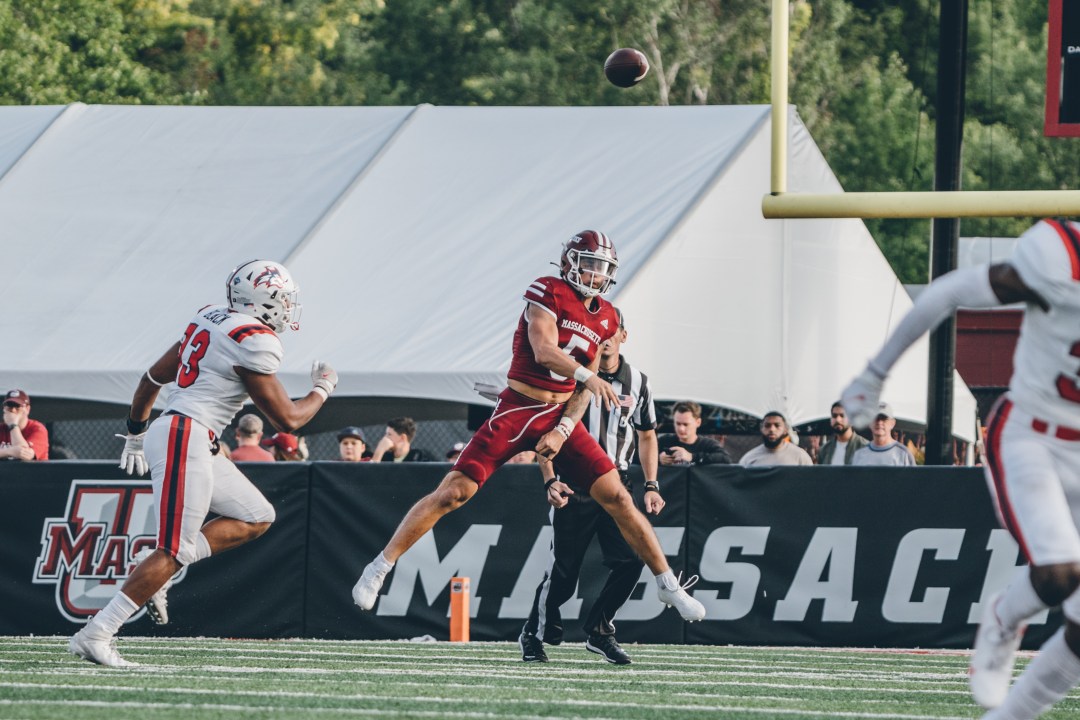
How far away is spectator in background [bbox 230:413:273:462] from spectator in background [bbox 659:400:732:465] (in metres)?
2.61

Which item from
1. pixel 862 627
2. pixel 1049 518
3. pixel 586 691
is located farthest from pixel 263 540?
pixel 1049 518

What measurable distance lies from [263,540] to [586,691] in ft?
14.2

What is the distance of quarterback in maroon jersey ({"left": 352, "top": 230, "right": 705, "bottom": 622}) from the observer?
7.78 metres

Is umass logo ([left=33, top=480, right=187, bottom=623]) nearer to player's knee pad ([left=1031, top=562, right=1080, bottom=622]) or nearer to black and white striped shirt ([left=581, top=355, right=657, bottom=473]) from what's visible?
black and white striped shirt ([left=581, top=355, right=657, bottom=473])

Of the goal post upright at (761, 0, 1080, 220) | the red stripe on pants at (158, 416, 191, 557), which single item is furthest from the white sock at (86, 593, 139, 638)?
the goal post upright at (761, 0, 1080, 220)

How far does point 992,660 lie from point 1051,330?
102cm

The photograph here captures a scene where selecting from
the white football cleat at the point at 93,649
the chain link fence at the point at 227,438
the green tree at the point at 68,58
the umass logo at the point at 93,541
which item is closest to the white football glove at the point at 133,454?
the white football cleat at the point at 93,649

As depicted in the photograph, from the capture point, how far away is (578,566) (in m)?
8.67

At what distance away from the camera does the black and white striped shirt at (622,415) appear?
8672 millimetres

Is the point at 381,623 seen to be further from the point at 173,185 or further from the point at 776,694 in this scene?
the point at 173,185

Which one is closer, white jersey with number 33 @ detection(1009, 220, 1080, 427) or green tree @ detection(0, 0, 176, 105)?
white jersey with number 33 @ detection(1009, 220, 1080, 427)

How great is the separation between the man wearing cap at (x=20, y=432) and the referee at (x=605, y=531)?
441 cm

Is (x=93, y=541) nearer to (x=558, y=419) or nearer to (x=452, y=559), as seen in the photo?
(x=452, y=559)

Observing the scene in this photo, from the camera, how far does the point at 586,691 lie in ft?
21.6
